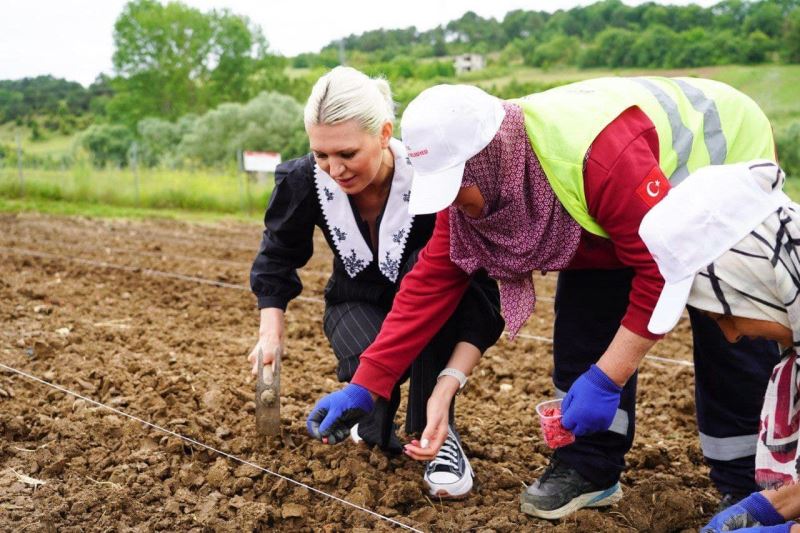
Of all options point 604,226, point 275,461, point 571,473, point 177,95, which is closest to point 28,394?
point 275,461

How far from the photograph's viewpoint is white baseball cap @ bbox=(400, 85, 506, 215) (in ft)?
6.46

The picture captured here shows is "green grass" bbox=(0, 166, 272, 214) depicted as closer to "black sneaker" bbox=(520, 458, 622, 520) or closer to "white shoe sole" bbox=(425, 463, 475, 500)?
"white shoe sole" bbox=(425, 463, 475, 500)

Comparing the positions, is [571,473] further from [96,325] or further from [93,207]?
[93,207]

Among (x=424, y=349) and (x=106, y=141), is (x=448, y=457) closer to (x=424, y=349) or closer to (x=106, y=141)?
(x=424, y=349)

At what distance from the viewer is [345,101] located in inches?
95.8

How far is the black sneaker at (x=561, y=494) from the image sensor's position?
8.04ft

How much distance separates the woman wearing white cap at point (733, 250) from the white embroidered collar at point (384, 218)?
1.18m

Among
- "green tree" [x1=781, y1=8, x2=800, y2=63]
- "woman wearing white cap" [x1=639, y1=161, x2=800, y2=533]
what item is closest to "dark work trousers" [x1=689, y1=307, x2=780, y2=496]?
"woman wearing white cap" [x1=639, y1=161, x2=800, y2=533]

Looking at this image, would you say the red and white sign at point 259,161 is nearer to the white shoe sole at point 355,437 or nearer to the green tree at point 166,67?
the white shoe sole at point 355,437

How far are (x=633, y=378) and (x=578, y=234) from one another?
59 centimetres

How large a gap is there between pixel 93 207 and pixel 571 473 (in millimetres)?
12716

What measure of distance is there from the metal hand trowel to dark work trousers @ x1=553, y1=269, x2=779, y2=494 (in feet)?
3.06

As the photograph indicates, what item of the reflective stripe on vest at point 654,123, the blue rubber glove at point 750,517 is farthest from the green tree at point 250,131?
the blue rubber glove at point 750,517

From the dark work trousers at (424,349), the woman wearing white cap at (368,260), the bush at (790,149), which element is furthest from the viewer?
the bush at (790,149)
